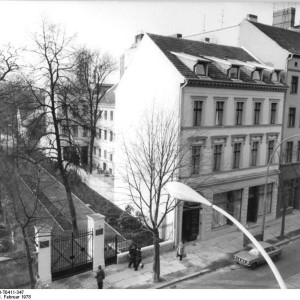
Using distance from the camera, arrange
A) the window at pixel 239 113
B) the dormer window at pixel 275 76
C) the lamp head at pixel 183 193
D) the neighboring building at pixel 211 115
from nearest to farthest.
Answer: the lamp head at pixel 183 193, the neighboring building at pixel 211 115, the window at pixel 239 113, the dormer window at pixel 275 76

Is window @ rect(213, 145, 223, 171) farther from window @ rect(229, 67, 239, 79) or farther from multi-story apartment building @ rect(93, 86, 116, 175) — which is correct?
multi-story apartment building @ rect(93, 86, 116, 175)

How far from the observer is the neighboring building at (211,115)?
1571 cm

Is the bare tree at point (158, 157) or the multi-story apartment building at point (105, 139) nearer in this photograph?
the bare tree at point (158, 157)

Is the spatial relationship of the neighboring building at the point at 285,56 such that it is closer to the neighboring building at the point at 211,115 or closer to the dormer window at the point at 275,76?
the dormer window at the point at 275,76

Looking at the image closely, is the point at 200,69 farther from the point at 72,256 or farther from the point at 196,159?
the point at 72,256

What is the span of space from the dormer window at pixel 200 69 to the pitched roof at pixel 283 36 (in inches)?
206

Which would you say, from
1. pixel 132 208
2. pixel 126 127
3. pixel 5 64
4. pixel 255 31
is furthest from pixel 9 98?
pixel 255 31

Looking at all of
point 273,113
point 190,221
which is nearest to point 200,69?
point 273,113

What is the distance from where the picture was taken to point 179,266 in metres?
14.2

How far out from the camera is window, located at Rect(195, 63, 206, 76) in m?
15.8

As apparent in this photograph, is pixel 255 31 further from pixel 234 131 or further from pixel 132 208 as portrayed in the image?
pixel 132 208

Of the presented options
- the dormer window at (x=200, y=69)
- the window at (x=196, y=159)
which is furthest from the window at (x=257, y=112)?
the window at (x=196, y=159)
